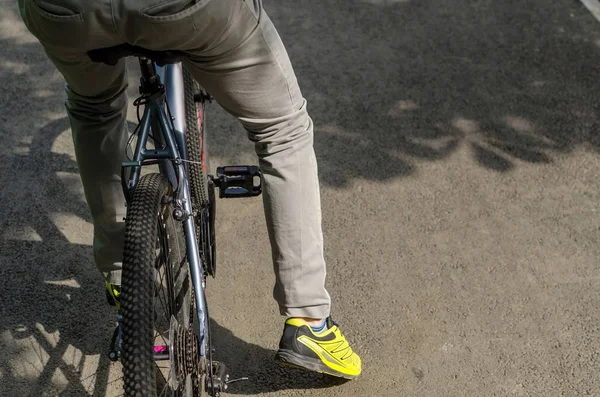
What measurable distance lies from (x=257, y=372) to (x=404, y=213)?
1197 mm

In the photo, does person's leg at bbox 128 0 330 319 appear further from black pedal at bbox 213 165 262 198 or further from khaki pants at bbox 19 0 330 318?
black pedal at bbox 213 165 262 198

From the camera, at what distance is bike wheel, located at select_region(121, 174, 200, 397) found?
7.00ft

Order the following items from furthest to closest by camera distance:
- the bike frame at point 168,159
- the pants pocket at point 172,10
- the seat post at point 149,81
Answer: the seat post at point 149,81
the bike frame at point 168,159
the pants pocket at point 172,10

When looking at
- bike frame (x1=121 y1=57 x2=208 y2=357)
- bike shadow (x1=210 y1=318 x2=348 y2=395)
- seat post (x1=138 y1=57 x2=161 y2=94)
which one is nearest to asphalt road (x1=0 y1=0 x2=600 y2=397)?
bike shadow (x1=210 y1=318 x2=348 y2=395)

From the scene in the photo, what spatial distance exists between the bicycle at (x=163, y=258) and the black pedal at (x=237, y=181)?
118mm

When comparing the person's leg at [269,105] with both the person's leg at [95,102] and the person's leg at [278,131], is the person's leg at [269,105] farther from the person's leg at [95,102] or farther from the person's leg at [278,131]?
the person's leg at [95,102]

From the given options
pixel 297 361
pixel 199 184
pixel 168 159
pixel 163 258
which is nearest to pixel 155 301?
pixel 163 258

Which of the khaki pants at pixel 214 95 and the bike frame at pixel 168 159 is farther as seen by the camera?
the bike frame at pixel 168 159

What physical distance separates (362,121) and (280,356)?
2.01 metres

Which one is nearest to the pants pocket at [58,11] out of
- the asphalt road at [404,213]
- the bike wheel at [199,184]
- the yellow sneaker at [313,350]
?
the bike wheel at [199,184]

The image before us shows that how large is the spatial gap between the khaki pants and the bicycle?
127mm

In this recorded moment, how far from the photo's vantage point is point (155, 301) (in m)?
2.28

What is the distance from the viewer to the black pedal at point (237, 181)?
10.4 ft

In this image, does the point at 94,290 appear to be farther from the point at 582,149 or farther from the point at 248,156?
the point at 582,149
